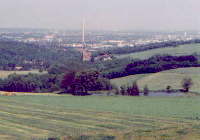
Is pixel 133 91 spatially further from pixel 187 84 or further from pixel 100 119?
pixel 100 119

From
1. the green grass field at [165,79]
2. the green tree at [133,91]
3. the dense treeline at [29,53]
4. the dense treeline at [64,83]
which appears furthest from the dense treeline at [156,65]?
the dense treeline at [29,53]

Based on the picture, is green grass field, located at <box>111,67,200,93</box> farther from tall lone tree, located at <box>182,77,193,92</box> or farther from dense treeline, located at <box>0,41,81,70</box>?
dense treeline, located at <box>0,41,81,70</box>

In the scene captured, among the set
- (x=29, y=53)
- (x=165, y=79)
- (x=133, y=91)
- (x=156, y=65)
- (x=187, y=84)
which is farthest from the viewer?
(x=29, y=53)

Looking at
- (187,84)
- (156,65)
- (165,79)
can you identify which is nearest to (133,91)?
(187,84)

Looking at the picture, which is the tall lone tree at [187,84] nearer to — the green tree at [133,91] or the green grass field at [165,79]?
the green grass field at [165,79]

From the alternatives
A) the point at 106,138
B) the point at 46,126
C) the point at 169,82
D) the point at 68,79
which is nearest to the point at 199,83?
the point at 169,82

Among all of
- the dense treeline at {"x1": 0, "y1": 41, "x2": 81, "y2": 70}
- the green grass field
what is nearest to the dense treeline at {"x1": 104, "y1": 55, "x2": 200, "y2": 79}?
the green grass field
